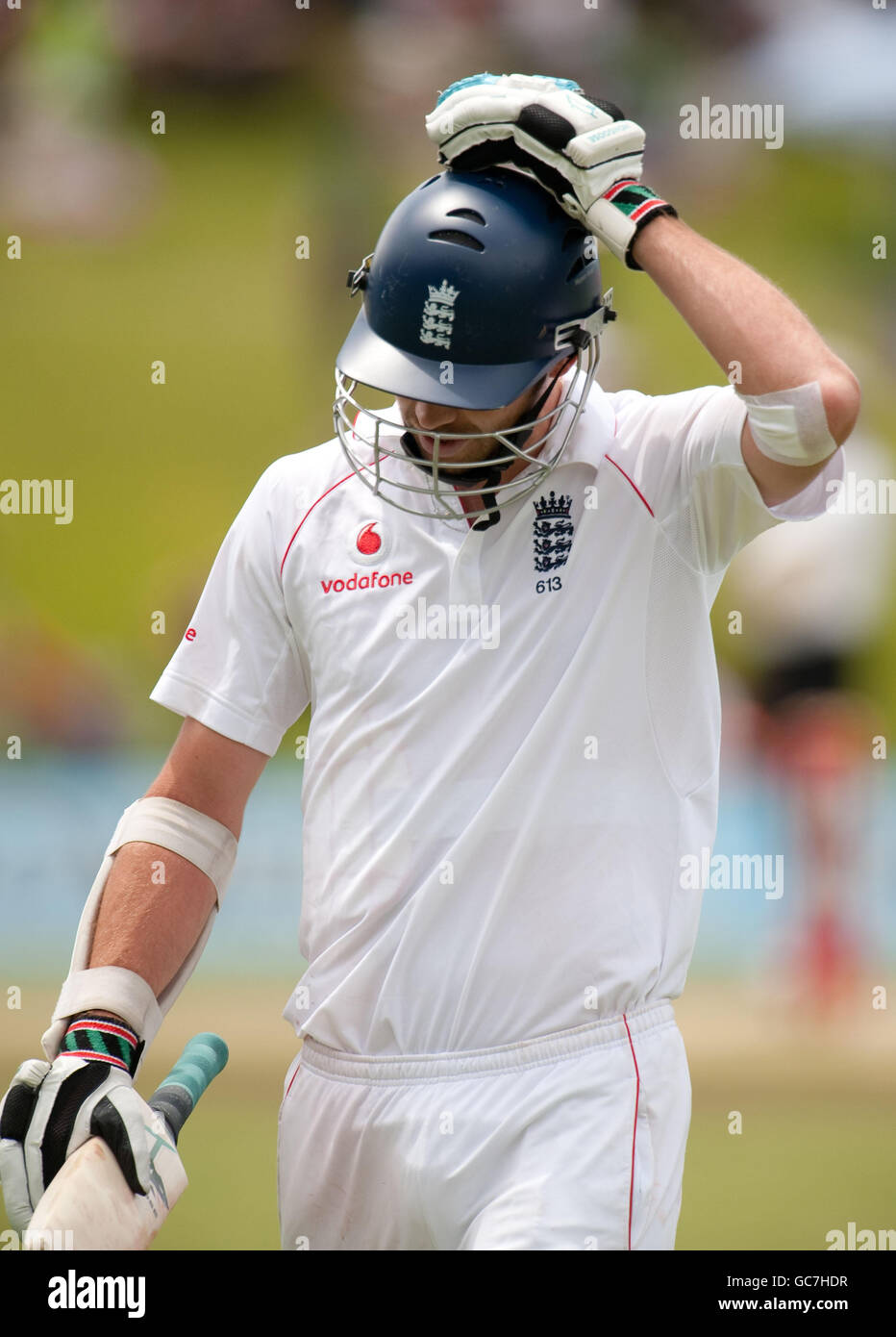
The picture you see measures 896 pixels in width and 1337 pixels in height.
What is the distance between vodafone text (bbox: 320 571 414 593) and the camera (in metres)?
2.40

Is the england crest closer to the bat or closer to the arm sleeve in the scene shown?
the arm sleeve

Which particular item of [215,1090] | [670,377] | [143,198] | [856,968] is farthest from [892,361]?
[215,1090]

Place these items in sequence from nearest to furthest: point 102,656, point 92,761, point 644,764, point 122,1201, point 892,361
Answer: point 122,1201 → point 644,764 → point 92,761 → point 102,656 → point 892,361

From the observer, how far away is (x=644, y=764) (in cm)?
233

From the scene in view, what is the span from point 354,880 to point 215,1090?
3.66 metres

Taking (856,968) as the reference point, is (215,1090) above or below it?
below

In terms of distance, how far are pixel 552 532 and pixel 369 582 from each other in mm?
270

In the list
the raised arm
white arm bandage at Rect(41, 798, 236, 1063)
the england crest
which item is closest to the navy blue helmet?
the england crest

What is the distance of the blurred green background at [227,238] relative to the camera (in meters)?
11.6

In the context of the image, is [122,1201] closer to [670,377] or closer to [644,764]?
[644,764]

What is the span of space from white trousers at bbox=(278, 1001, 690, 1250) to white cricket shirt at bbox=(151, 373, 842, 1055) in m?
0.04

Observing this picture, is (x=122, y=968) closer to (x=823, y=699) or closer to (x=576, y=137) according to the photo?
(x=576, y=137)

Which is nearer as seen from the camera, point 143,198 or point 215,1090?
point 215,1090

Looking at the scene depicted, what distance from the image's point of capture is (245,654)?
2484 millimetres
